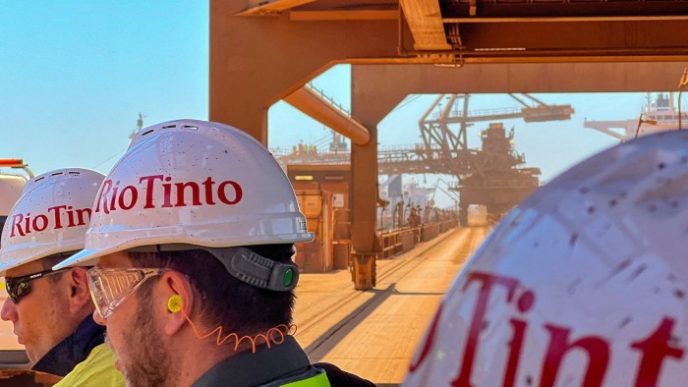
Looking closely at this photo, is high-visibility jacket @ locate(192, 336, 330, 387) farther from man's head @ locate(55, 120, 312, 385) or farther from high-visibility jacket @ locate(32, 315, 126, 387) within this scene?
high-visibility jacket @ locate(32, 315, 126, 387)

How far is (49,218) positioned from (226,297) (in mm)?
1608

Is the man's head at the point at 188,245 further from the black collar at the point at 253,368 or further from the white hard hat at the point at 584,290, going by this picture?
the white hard hat at the point at 584,290

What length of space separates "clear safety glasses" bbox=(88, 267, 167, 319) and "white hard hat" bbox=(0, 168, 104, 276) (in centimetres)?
120

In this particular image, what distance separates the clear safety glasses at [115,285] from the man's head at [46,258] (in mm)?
867

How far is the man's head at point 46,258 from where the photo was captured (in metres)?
3.02

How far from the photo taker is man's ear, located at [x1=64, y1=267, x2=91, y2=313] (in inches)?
119

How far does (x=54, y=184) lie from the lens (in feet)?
11.3

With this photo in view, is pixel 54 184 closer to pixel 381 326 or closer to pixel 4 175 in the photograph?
pixel 4 175

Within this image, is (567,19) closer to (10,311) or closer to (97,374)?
(10,311)

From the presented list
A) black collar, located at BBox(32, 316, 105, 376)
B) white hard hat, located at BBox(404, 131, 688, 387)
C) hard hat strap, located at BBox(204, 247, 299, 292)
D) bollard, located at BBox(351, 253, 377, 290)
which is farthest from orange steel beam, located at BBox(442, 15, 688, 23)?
bollard, located at BBox(351, 253, 377, 290)

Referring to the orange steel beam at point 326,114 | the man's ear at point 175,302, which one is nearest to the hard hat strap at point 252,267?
the man's ear at point 175,302

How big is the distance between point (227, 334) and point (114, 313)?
323 mm

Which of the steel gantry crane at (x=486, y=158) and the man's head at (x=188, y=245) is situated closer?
the man's head at (x=188, y=245)

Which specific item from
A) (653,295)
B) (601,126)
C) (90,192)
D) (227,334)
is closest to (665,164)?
(653,295)
